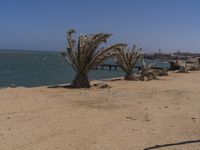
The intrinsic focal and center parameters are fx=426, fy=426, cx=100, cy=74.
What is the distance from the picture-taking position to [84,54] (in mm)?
17641

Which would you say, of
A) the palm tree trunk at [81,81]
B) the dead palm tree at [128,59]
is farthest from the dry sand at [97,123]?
the dead palm tree at [128,59]

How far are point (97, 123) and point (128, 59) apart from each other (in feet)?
52.8

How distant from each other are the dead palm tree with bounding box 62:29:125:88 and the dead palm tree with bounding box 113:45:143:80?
5.58 meters

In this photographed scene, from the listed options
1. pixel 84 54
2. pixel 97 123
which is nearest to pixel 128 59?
pixel 84 54

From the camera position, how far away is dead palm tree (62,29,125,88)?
17.5 metres

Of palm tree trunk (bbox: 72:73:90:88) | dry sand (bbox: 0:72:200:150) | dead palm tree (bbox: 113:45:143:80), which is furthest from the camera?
dead palm tree (bbox: 113:45:143:80)

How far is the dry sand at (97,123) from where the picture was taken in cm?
687

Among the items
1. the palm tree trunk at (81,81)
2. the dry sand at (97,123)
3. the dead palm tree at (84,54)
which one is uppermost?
the dead palm tree at (84,54)

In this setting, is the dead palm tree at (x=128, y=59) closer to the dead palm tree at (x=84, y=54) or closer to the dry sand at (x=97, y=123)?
the dead palm tree at (x=84, y=54)

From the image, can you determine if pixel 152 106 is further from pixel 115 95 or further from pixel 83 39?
pixel 83 39

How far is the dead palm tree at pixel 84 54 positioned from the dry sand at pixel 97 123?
15.3ft

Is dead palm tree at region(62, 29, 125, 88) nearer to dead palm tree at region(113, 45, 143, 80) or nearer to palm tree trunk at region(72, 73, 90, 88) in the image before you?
palm tree trunk at region(72, 73, 90, 88)

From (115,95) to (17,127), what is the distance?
610 centimetres

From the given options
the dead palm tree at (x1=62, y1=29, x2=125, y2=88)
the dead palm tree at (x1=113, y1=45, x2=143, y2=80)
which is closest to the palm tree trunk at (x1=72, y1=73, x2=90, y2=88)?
the dead palm tree at (x1=62, y1=29, x2=125, y2=88)
